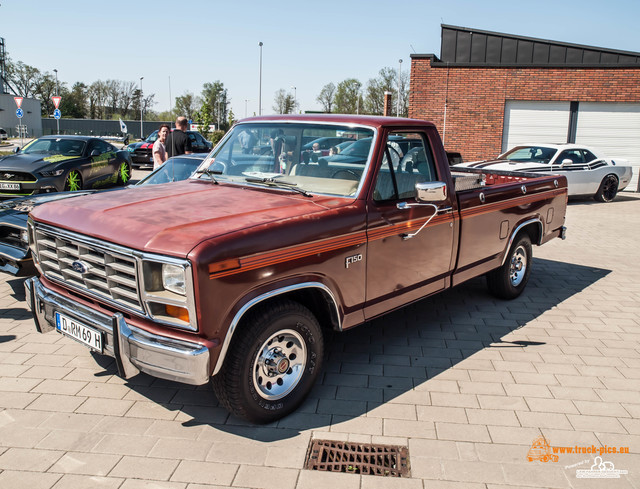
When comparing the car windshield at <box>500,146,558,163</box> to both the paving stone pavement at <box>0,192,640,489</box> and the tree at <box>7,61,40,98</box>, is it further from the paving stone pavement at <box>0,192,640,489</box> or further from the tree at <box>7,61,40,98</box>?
the tree at <box>7,61,40,98</box>

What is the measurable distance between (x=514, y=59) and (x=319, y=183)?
60.8 ft

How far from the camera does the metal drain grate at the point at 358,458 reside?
318 centimetres

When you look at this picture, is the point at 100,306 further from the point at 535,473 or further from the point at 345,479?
the point at 535,473

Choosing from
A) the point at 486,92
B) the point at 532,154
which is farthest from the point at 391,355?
the point at 486,92

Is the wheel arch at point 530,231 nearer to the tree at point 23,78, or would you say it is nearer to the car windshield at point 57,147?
the car windshield at point 57,147

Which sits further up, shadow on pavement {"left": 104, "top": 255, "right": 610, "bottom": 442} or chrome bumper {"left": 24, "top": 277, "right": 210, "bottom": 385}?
chrome bumper {"left": 24, "top": 277, "right": 210, "bottom": 385}

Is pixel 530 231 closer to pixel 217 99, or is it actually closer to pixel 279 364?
pixel 279 364

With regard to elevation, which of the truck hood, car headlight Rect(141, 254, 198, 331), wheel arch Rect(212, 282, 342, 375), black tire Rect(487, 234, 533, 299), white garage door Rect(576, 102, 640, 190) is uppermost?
white garage door Rect(576, 102, 640, 190)

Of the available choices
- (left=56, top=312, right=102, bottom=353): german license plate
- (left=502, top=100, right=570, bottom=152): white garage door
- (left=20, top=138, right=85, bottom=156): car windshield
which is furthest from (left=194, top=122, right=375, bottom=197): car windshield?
(left=502, top=100, right=570, bottom=152): white garage door

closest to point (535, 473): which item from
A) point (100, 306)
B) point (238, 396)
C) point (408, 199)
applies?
A: point (238, 396)

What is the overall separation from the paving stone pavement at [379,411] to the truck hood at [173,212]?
4.19 feet

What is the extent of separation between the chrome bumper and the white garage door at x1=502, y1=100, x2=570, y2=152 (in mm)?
19173

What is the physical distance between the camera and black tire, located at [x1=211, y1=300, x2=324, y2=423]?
131 inches

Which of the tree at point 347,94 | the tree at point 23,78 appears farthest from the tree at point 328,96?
the tree at point 23,78
